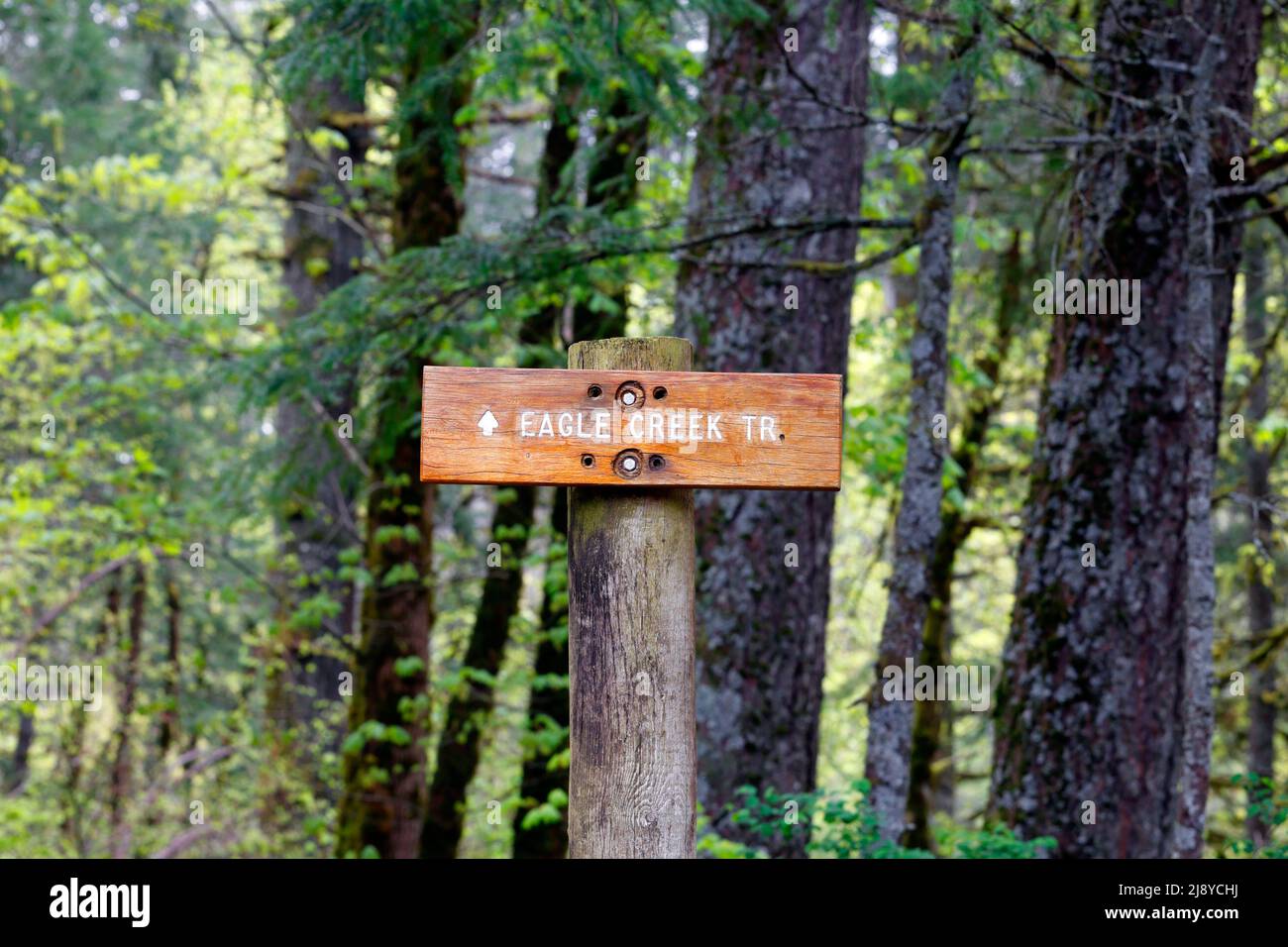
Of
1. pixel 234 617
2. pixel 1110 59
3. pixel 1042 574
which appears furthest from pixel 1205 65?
pixel 234 617

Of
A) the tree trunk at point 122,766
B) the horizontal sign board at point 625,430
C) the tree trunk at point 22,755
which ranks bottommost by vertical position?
the tree trunk at point 22,755

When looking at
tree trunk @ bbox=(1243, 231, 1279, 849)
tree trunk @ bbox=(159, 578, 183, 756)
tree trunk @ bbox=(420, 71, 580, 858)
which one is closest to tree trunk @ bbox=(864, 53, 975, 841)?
tree trunk @ bbox=(420, 71, 580, 858)

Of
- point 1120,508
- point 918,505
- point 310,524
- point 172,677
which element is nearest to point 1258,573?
point 1120,508

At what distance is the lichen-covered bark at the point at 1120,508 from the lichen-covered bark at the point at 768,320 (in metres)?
1.12

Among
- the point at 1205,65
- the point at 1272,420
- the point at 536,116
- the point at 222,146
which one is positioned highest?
the point at 222,146

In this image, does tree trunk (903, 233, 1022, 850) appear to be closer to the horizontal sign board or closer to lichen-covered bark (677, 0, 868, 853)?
lichen-covered bark (677, 0, 868, 853)

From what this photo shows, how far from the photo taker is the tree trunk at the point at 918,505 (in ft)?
18.5

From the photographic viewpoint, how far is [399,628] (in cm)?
903

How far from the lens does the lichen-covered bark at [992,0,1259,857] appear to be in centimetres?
584

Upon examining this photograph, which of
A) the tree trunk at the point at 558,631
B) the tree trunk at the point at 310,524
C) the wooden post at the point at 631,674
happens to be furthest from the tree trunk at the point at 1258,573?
the wooden post at the point at 631,674

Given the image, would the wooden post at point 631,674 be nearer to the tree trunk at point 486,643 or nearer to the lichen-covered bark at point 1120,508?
the lichen-covered bark at point 1120,508

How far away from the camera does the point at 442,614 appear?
41.2ft
